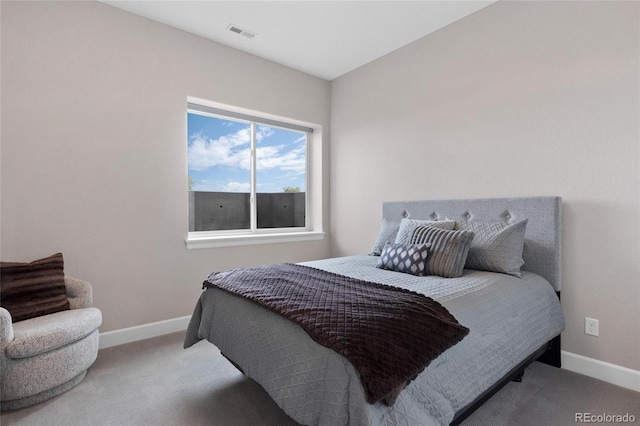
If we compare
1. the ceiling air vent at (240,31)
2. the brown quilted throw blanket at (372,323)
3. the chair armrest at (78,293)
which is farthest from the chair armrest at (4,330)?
the ceiling air vent at (240,31)

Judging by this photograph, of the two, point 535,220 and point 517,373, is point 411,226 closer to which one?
point 535,220

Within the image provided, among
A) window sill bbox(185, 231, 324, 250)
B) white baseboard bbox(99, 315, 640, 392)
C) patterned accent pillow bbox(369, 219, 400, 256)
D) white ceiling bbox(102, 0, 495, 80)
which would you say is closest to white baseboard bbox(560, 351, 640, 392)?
white baseboard bbox(99, 315, 640, 392)

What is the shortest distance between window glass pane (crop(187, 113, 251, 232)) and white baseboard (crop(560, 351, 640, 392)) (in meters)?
3.12

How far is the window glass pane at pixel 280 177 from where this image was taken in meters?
3.88

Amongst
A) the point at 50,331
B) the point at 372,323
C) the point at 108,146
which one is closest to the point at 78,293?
the point at 50,331

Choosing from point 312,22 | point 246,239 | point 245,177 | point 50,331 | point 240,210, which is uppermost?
point 312,22

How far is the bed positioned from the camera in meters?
1.17

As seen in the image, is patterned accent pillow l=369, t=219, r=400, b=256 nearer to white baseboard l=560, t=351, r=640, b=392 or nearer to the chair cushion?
white baseboard l=560, t=351, r=640, b=392

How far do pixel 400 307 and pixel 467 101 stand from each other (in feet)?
7.14

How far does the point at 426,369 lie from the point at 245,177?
9.74 ft

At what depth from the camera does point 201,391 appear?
6.52 ft

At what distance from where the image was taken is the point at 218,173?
141 inches

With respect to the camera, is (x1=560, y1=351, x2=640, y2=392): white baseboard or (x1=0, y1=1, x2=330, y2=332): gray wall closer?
(x1=560, y1=351, x2=640, y2=392): white baseboard

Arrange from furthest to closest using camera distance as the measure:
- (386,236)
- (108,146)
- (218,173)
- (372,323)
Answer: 1. (218,173)
2. (386,236)
3. (108,146)
4. (372,323)
